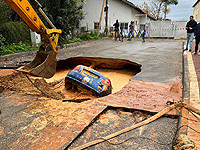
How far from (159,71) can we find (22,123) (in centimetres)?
401

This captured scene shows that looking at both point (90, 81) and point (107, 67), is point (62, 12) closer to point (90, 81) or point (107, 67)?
point (107, 67)

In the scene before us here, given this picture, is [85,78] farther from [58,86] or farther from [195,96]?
[195,96]

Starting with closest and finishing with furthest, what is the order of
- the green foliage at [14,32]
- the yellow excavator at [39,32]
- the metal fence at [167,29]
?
1. the yellow excavator at [39,32]
2. the green foliage at [14,32]
3. the metal fence at [167,29]

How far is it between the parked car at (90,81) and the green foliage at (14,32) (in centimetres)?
731

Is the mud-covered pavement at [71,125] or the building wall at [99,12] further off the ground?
the building wall at [99,12]

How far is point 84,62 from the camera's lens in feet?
25.4

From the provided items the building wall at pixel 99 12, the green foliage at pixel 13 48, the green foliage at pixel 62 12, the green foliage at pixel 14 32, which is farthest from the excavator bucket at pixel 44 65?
the building wall at pixel 99 12

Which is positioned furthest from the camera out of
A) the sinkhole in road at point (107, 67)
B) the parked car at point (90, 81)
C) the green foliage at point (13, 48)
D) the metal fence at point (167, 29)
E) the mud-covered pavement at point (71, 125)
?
the metal fence at point (167, 29)

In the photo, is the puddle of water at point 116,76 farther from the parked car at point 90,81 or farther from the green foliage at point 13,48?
the green foliage at point 13,48

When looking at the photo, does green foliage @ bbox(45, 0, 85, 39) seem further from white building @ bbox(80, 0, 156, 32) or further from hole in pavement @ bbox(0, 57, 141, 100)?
white building @ bbox(80, 0, 156, 32)

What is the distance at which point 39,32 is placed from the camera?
4.62 m

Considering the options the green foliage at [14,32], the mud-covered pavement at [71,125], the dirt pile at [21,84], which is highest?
the green foliage at [14,32]

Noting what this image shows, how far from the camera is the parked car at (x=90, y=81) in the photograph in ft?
13.3

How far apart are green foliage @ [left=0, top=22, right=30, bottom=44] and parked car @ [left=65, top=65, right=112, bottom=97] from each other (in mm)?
7308
